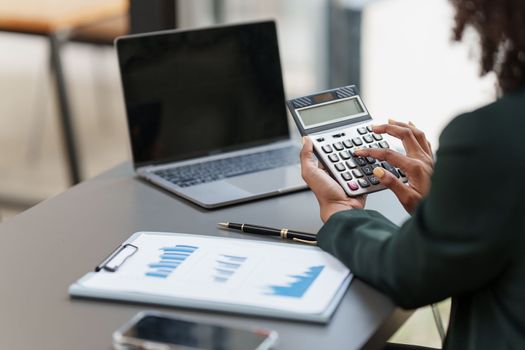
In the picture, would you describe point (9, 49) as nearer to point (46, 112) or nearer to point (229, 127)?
point (46, 112)

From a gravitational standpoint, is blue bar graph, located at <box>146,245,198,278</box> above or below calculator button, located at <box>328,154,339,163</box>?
below

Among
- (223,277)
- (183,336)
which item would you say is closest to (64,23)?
(223,277)

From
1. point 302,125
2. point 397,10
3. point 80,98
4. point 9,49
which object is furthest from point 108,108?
point 302,125

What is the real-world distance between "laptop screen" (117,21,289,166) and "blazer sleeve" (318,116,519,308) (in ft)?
1.87

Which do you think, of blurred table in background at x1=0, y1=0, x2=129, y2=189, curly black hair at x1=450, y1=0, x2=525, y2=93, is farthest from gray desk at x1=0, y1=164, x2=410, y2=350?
blurred table in background at x1=0, y1=0, x2=129, y2=189

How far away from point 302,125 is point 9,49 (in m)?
2.86

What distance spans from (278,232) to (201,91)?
385 mm

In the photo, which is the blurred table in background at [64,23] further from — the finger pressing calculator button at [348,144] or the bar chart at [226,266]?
the bar chart at [226,266]

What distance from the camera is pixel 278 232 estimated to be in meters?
1.17

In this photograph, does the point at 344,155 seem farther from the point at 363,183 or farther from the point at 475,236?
the point at 475,236

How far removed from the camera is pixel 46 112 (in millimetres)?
3592

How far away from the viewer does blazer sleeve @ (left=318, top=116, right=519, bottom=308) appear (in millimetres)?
869

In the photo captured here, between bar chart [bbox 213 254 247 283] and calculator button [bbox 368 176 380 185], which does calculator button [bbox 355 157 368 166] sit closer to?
calculator button [bbox 368 176 380 185]

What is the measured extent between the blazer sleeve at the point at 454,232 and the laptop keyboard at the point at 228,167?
477mm
